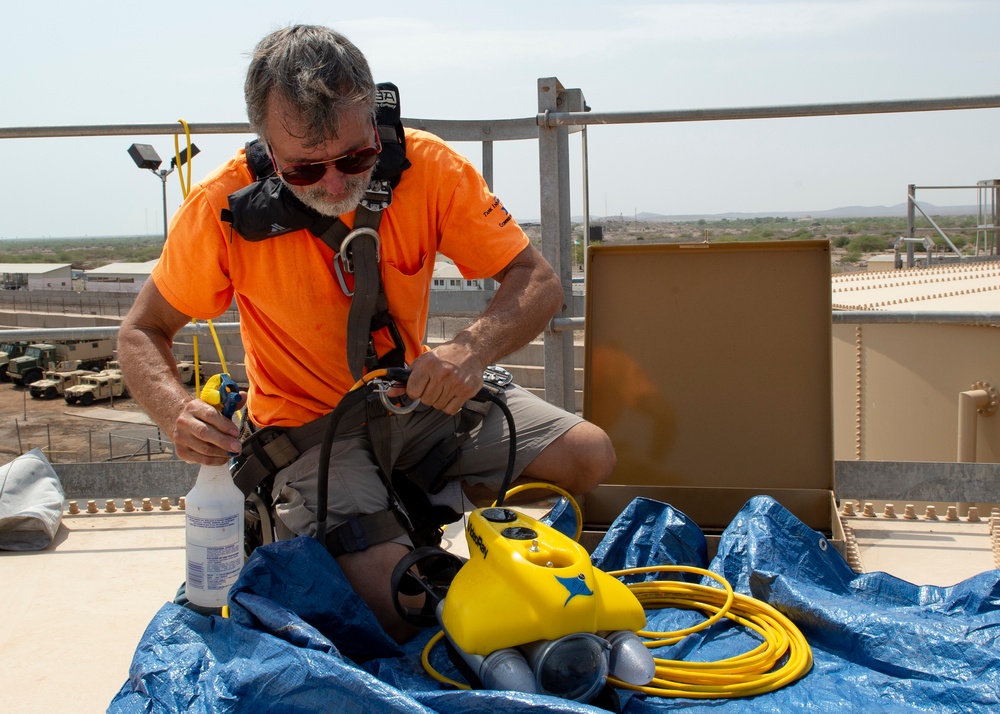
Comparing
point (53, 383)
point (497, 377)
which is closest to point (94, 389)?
point (53, 383)

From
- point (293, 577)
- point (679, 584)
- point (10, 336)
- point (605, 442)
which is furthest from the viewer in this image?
point (10, 336)

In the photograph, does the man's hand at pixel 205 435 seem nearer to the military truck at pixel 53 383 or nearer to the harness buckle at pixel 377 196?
the harness buckle at pixel 377 196

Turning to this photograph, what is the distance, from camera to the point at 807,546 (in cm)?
219

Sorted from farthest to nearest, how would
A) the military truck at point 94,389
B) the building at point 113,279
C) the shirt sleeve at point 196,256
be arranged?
the building at point 113,279, the military truck at point 94,389, the shirt sleeve at point 196,256

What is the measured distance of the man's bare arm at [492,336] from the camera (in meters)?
1.88

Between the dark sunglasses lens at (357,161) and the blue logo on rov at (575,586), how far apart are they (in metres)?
1.09

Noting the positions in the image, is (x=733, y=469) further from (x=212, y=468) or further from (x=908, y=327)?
(x=908, y=327)

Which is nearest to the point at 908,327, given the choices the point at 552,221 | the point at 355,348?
the point at 552,221

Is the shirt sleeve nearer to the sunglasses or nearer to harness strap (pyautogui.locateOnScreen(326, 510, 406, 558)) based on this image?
the sunglasses

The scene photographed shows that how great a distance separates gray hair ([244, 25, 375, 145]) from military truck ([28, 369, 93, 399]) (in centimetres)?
4059

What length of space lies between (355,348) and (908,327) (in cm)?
686

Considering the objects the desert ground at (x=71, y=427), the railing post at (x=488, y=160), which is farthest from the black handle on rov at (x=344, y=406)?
the desert ground at (x=71, y=427)

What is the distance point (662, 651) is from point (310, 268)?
130 cm

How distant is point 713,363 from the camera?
2.89m
